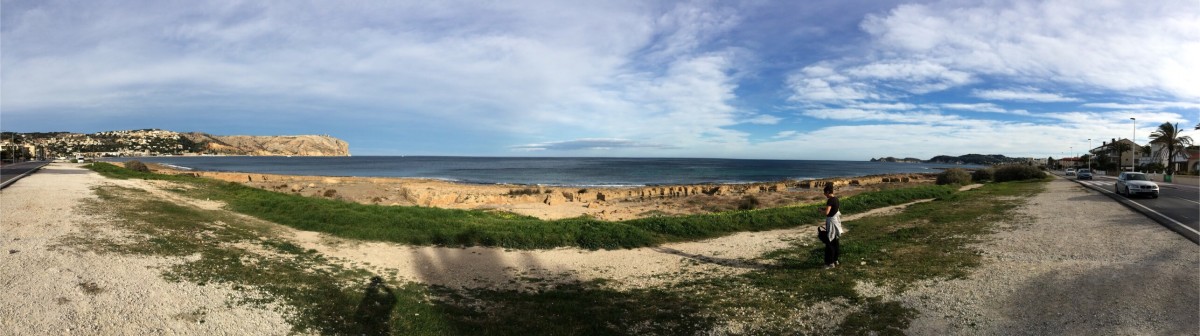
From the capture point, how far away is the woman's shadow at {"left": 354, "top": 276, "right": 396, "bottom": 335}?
668 centimetres

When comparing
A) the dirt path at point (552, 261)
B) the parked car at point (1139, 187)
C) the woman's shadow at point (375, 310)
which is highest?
the parked car at point (1139, 187)

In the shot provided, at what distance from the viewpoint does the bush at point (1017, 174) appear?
48169 millimetres

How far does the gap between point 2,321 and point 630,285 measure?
7.95m

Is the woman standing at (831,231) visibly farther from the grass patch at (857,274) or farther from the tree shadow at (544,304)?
the tree shadow at (544,304)

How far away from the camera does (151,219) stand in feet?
40.8

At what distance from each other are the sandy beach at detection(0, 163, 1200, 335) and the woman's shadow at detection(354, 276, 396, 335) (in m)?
0.85

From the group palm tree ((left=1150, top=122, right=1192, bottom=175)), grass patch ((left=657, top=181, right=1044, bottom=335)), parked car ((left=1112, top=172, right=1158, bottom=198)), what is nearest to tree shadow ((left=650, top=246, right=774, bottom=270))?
grass patch ((left=657, top=181, right=1044, bottom=335))

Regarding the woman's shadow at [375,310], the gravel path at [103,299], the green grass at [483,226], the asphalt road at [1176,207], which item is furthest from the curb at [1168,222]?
the gravel path at [103,299]

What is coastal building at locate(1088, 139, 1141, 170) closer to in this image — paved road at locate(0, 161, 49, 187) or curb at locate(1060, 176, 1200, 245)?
curb at locate(1060, 176, 1200, 245)

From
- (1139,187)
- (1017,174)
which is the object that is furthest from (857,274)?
(1017,174)

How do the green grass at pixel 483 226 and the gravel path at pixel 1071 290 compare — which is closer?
the gravel path at pixel 1071 290

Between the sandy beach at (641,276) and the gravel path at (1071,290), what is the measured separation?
23mm

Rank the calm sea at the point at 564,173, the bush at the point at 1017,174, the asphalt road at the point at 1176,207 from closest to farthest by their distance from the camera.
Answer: the asphalt road at the point at 1176,207
the bush at the point at 1017,174
the calm sea at the point at 564,173

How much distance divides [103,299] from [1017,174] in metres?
62.1
